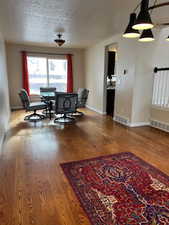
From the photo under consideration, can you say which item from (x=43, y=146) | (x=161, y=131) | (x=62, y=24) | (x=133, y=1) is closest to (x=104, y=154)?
(x=43, y=146)

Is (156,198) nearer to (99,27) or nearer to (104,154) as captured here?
(104,154)

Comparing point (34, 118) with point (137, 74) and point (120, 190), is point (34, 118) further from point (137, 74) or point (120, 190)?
point (120, 190)

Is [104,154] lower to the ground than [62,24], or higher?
lower

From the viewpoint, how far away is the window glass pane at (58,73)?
713 centimetres

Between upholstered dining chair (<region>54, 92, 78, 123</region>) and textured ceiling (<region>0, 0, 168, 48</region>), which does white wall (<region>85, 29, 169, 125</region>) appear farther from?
upholstered dining chair (<region>54, 92, 78, 123</region>)

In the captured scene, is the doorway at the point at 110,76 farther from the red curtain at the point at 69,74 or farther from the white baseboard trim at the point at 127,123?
the red curtain at the point at 69,74

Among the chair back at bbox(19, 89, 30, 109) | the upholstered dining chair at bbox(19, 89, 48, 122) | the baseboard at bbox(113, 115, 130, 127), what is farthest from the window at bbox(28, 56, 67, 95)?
the baseboard at bbox(113, 115, 130, 127)

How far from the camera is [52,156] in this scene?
2.79 metres

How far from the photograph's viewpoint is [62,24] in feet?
12.6

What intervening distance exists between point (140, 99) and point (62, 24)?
2.78 metres

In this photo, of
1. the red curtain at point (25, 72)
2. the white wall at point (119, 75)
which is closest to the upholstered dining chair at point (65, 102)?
the white wall at point (119, 75)

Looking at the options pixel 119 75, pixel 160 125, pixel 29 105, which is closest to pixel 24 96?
pixel 29 105

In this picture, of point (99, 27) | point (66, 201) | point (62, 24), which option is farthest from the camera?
point (99, 27)

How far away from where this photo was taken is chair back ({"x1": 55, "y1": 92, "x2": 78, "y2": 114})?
4.43m
